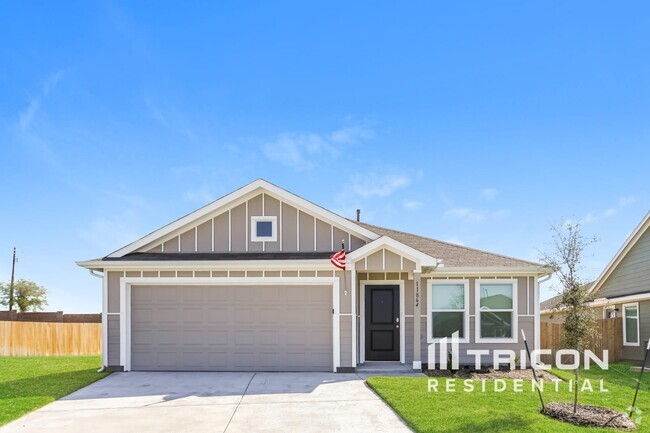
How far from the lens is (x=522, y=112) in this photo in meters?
14.3

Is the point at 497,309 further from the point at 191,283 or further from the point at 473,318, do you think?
the point at 191,283

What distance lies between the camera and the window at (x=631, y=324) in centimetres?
1719

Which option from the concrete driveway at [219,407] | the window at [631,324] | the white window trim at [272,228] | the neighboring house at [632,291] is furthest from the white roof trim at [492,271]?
the window at [631,324]

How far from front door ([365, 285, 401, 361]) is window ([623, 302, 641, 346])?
8.82m

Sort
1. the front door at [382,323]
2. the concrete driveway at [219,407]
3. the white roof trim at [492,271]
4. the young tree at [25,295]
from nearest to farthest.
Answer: the concrete driveway at [219,407], the white roof trim at [492,271], the front door at [382,323], the young tree at [25,295]

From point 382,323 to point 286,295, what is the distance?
2.76 meters

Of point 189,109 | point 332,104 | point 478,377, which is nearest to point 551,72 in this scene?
point 332,104

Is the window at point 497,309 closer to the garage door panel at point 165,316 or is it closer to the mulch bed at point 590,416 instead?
the mulch bed at point 590,416

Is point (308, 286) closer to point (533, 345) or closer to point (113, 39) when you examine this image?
point (533, 345)

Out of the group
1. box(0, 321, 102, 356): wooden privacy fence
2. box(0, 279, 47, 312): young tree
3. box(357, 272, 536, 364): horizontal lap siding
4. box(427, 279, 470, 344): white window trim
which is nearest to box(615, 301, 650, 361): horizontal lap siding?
box(357, 272, 536, 364): horizontal lap siding

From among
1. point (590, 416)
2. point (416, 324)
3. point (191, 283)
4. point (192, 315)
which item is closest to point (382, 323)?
point (416, 324)

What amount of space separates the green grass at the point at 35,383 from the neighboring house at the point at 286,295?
115 centimetres

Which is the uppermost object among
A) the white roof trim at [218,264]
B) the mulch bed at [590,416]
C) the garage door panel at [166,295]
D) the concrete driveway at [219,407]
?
the white roof trim at [218,264]

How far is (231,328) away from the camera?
12.6 metres
